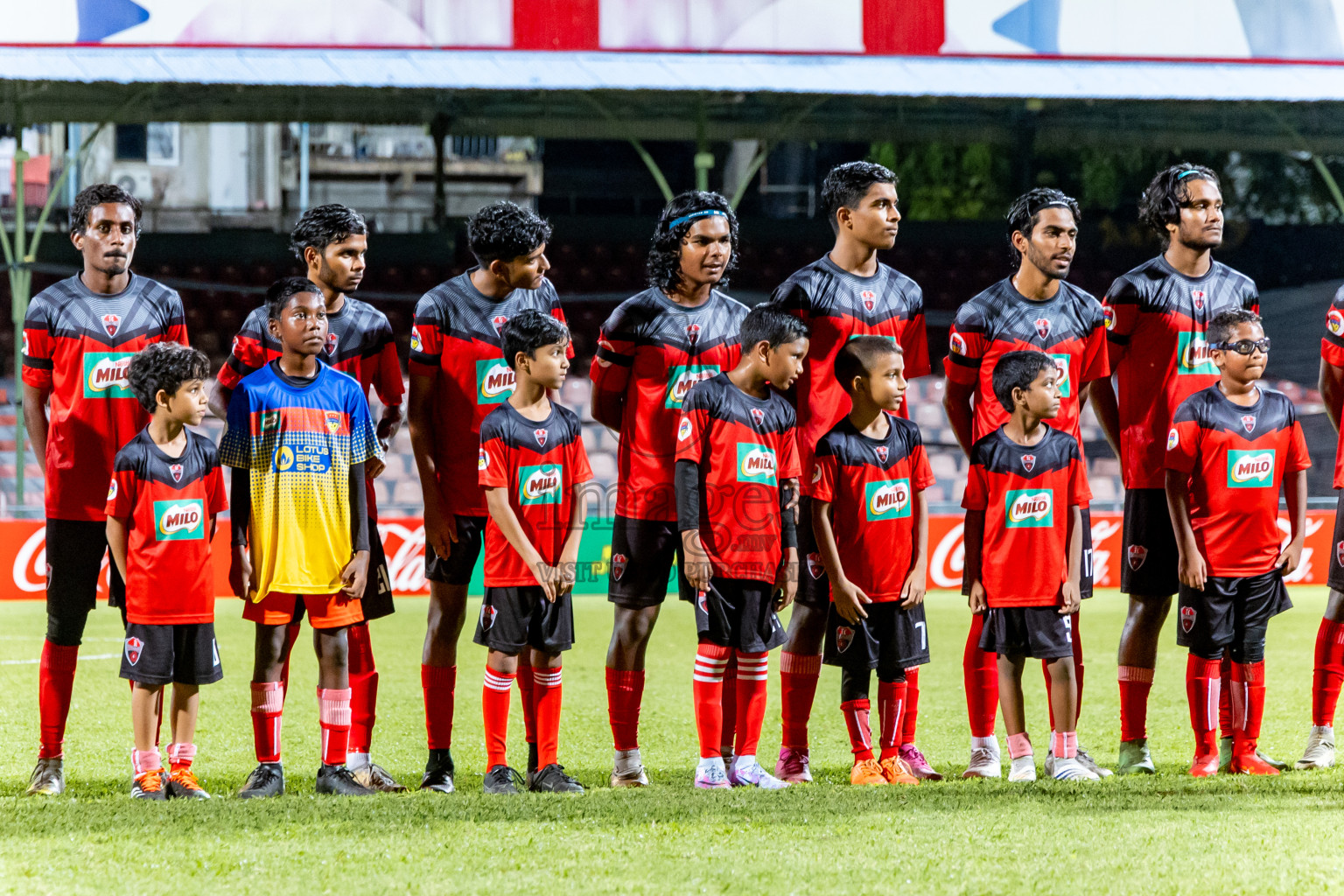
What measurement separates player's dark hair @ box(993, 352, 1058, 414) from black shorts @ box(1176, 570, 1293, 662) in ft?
3.43

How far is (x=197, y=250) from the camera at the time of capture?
22297mm

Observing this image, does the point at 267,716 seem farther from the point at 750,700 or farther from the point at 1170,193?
the point at 1170,193

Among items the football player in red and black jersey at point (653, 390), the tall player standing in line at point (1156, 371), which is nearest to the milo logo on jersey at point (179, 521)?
the football player in red and black jersey at point (653, 390)

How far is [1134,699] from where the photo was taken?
18.0 feet

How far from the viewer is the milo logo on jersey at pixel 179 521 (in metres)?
4.82

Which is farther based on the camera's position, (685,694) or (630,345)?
(685,694)

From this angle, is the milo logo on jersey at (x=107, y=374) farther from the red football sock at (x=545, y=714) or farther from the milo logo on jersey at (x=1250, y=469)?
the milo logo on jersey at (x=1250, y=469)

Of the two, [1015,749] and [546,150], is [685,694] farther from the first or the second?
[546,150]

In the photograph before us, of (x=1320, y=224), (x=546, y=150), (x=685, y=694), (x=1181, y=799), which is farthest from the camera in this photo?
(x=546, y=150)

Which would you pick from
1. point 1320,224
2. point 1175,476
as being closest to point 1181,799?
point 1175,476

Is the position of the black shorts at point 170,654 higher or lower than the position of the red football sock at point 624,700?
higher

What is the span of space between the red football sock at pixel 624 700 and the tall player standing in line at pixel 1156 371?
185 cm

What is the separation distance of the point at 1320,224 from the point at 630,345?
22.9m

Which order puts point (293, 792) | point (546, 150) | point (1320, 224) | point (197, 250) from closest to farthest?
point (293, 792) → point (197, 250) → point (1320, 224) → point (546, 150)
